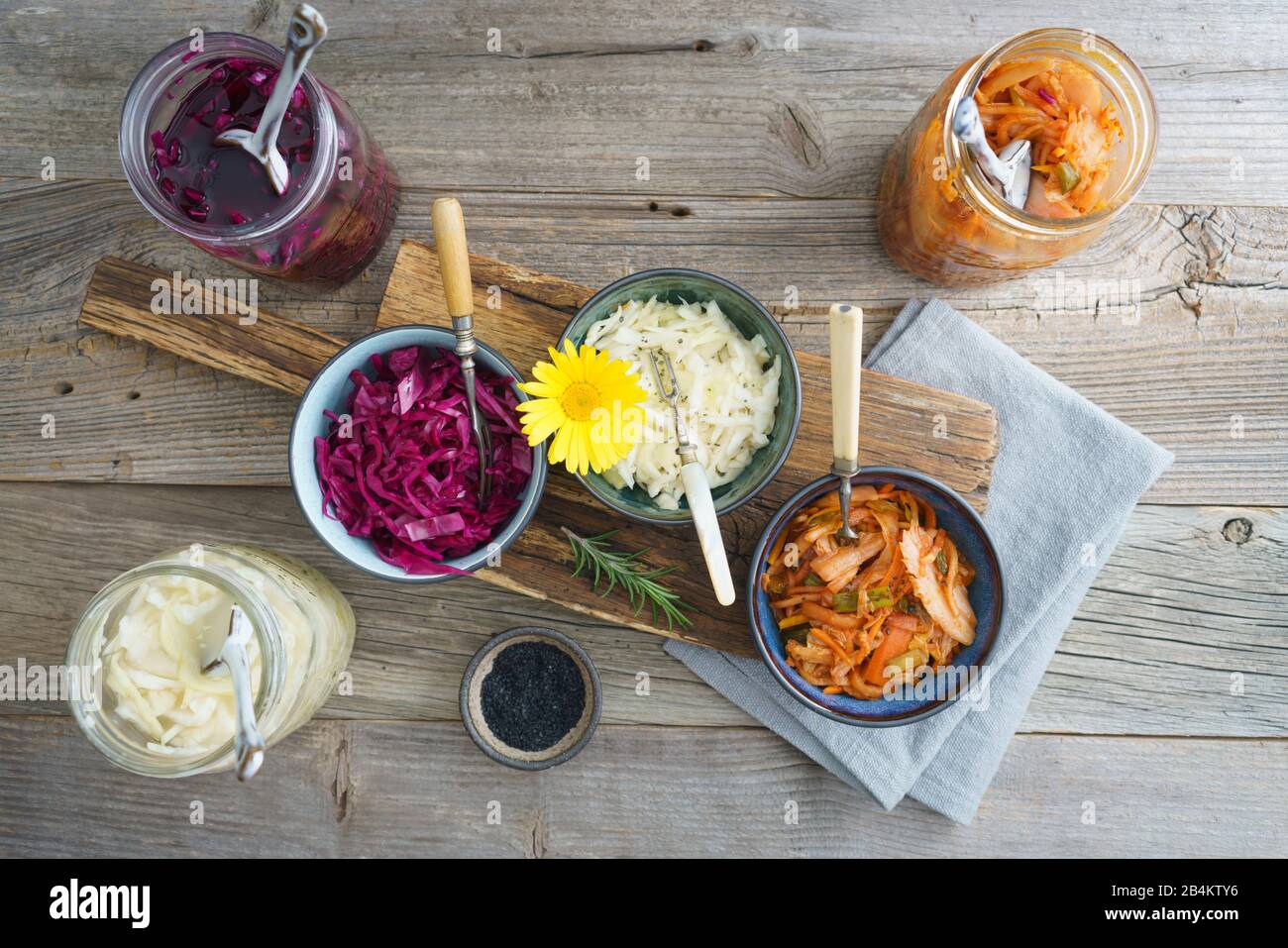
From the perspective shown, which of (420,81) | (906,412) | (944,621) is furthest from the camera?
(420,81)

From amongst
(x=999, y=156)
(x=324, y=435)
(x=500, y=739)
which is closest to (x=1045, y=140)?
(x=999, y=156)

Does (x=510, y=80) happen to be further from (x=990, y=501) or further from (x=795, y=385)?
(x=990, y=501)

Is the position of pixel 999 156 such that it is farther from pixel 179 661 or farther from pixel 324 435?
pixel 179 661

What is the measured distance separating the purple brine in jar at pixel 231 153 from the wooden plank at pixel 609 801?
140 cm

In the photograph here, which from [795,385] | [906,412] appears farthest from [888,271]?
[795,385]

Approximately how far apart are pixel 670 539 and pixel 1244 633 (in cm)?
174

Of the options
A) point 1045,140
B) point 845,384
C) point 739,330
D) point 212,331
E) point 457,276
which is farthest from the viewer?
point 212,331

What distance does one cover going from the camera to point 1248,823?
254cm

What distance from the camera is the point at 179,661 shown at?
6.59ft

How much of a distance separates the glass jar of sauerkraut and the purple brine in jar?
778 mm

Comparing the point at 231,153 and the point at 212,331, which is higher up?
the point at 231,153

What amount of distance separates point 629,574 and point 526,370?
60cm

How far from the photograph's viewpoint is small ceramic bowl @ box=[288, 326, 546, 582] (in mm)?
1978

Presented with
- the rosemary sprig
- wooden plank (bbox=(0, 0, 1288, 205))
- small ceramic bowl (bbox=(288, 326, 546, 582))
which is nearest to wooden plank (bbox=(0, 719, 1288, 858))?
the rosemary sprig
